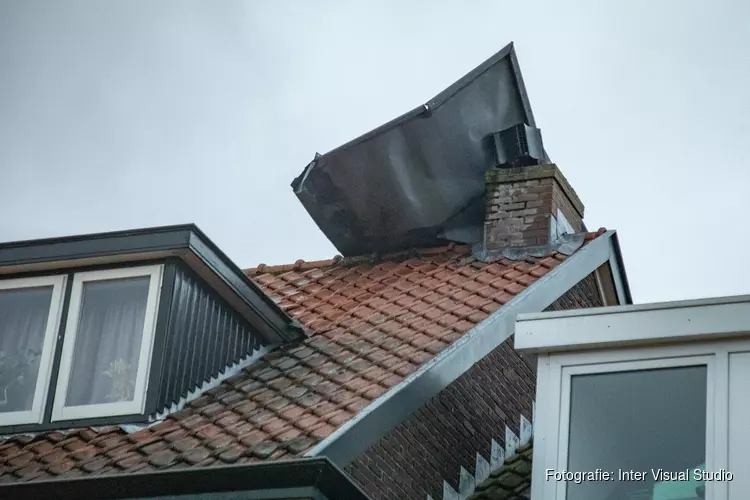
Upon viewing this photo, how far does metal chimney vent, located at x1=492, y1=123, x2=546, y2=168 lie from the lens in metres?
12.8

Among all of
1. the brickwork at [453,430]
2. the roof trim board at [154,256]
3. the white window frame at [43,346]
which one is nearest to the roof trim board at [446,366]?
the brickwork at [453,430]

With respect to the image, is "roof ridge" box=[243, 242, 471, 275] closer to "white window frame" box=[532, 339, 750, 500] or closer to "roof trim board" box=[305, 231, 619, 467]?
"roof trim board" box=[305, 231, 619, 467]

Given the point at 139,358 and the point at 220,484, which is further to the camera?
the point at 139,358

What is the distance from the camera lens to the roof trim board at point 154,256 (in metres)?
10.2

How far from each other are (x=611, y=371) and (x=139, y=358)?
3470 mm

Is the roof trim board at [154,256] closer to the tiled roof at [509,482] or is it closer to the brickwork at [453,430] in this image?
the brickwork at [453,430]

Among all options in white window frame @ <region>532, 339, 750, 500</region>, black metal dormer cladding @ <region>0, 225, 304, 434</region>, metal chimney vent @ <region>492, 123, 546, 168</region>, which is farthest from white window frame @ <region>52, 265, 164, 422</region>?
metal chimney vent @ <region>492, 123, 546, 168</region>

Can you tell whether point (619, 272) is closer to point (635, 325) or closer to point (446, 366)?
point (446, 366)

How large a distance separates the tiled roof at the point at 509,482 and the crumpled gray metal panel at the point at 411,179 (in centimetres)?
245

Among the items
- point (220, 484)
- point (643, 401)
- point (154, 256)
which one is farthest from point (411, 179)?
point (220, 484)

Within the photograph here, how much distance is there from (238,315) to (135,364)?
44.6 inches

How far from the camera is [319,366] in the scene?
1032 centimetres

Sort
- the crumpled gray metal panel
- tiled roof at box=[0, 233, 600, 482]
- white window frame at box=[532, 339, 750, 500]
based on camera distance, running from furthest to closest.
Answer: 1. the crumpled gray metal panel
2. tiled roof at box=[0, 233, 600, 482]
3. white window frame at box=[532, 339, 750, 500]

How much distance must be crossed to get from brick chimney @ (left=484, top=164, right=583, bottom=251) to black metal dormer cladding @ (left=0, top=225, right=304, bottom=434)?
8.19ft
